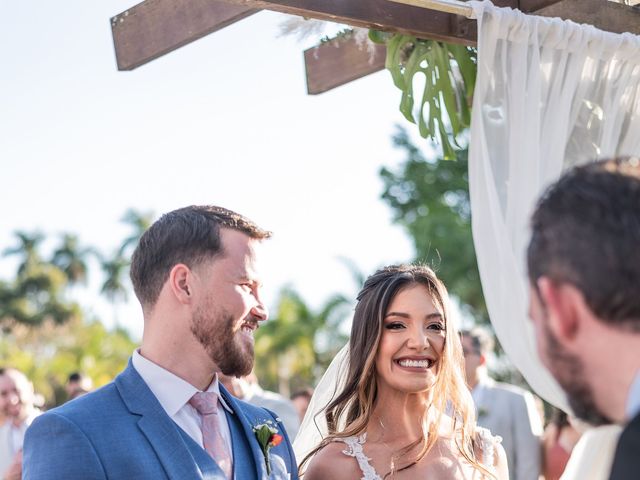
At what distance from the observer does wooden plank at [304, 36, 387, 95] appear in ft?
16.5

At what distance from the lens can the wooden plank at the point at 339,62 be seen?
5.02m

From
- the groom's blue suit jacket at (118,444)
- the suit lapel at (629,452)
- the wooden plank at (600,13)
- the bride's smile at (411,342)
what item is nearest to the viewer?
the suit lapel at (629,452)

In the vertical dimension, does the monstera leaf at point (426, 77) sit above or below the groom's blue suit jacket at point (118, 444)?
above

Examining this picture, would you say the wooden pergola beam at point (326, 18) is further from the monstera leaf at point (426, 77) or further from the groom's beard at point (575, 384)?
the groom's beard at point (575, 384)

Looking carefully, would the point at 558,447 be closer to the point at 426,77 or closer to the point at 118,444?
the point at 426,77

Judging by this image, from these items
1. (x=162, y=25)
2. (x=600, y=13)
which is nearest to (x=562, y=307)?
(x=162, y=25)

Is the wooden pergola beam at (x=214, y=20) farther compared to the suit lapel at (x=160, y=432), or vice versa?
the wooden pergola beam at (x=214, y=20)

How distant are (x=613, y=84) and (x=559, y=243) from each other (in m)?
2.93

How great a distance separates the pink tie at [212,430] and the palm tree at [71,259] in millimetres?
66510

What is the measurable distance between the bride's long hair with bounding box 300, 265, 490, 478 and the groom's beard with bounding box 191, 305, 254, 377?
114cm

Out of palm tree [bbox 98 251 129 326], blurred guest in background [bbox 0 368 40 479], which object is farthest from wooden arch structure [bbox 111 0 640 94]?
palm tree [bbox 98 251 129 326]

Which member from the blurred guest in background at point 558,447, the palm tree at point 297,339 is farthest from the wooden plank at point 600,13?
the palm tree at point 297,339

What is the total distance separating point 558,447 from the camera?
7.34 m

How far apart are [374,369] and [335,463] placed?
1.36ft
